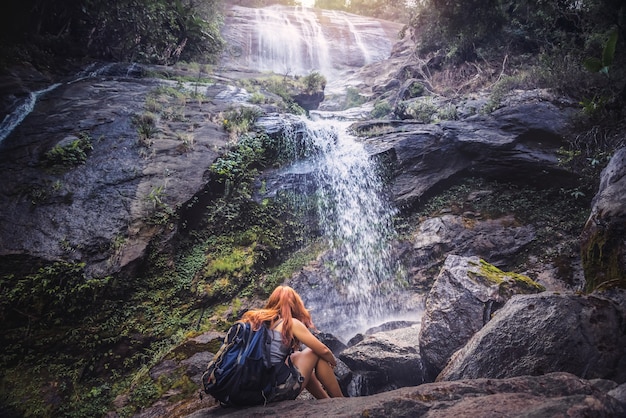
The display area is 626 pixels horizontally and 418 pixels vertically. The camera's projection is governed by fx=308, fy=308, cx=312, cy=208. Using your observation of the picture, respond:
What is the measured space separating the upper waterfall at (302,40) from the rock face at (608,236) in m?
23.3

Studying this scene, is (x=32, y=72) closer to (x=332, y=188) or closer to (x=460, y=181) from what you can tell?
(x=332, y=188)

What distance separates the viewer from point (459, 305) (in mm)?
4797

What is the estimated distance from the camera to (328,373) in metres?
3.61

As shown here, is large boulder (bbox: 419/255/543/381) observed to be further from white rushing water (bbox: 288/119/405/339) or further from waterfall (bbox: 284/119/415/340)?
white rushing water (bbox: 288/119/405/339)

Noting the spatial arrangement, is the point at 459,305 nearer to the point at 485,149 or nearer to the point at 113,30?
the point at 485,149

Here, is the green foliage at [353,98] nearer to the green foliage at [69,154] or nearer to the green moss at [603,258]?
the green foliage at [69,154]

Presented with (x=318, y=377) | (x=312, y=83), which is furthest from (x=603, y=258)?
(x=312, y=83)

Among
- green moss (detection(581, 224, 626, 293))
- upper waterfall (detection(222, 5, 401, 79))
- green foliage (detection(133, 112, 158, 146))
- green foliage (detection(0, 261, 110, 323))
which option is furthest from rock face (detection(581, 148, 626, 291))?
upper waterfall (detection(222, 5, 401, 79))

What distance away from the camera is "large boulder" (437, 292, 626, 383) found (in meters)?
2.72

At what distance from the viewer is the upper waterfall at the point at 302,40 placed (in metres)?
26.5

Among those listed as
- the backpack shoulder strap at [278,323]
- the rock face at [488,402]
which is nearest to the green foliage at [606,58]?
the rock face at [488,402]

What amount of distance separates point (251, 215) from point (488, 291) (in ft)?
18.8

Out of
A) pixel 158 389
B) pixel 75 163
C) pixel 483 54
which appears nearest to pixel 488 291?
pixel 158 389

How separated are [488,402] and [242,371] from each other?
2.03 m
